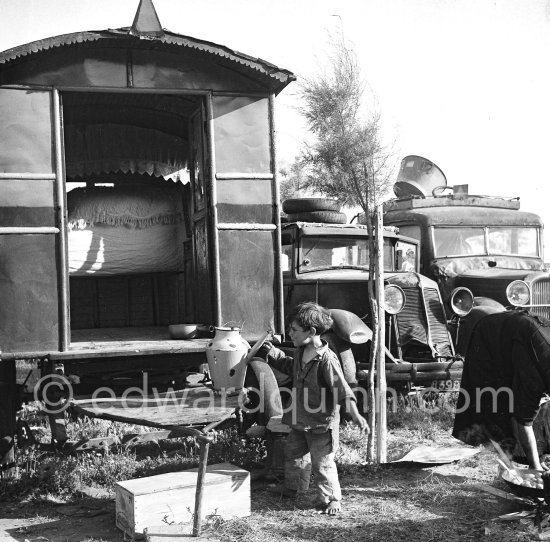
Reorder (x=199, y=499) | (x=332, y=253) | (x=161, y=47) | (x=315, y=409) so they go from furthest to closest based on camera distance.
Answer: (x=332, y=253) → (x=161, y=47) → (x=315, y=409) → (x=199, y=499)

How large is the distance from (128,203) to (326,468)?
421 centimetres

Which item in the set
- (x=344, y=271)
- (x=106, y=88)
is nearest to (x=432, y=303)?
(x=344, y=271)

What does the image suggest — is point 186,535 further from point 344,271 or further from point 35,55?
point 344,271

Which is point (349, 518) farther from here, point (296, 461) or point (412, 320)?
point (412, 320)

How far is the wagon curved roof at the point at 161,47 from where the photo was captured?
5340 mm

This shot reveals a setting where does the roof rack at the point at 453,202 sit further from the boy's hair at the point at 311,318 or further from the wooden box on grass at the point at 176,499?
the wooden box on grass at the point at 176,499

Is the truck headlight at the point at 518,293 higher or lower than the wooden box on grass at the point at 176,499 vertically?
higher

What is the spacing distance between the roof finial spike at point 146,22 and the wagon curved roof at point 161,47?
4cm

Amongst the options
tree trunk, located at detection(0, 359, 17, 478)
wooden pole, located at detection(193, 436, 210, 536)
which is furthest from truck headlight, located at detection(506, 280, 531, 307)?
tree trunk, located at detection(0, 359, 17, 478)

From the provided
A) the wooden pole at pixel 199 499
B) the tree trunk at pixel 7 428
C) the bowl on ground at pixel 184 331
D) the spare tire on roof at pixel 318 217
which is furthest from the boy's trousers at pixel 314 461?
the spare tire on roof at pixel 318 217

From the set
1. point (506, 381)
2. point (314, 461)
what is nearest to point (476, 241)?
point (506, 381)

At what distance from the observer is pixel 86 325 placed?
318 inches

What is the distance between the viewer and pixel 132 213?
25.2 feet

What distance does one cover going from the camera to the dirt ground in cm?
423
